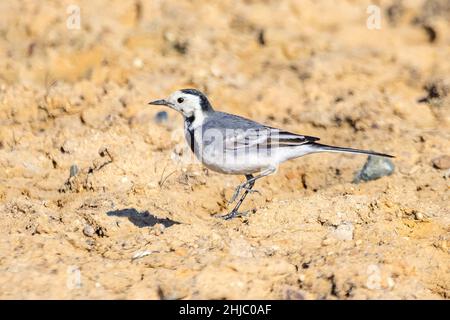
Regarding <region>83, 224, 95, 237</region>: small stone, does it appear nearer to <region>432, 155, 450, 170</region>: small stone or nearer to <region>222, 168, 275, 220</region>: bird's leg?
<region>222, 168, 275, 220</region>: bird's leg

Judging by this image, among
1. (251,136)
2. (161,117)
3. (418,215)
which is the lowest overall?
(418,215)

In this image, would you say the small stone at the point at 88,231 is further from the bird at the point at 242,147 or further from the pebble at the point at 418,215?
the pebble at the point at 418,215

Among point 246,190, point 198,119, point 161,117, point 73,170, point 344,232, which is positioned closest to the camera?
point 344,232

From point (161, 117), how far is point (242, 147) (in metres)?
2.52

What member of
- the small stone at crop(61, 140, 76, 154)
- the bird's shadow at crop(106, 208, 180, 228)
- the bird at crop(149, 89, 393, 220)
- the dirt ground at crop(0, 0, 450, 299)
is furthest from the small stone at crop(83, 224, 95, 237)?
the small stone at crop(61, 140, 76, 154)

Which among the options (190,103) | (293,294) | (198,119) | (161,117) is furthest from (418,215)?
(161,117)

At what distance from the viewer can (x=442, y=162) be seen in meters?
8.18

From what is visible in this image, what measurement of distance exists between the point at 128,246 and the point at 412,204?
8.41 feet

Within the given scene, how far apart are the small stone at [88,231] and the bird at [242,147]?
1179mm

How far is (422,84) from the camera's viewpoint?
1030 cm

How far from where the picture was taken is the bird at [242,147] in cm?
677

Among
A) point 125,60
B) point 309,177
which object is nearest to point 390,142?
point 309,177

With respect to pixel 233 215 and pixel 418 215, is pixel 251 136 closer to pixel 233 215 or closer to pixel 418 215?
pixel 233 215
